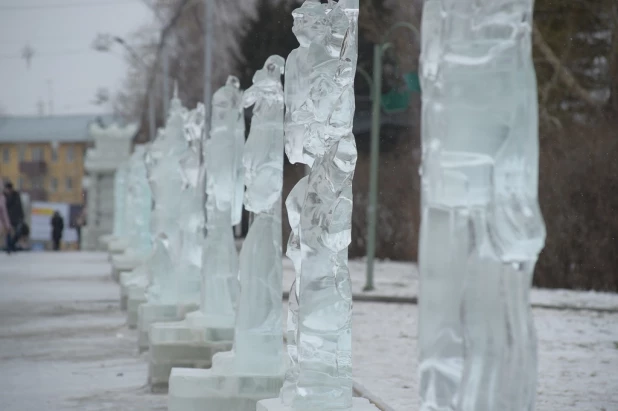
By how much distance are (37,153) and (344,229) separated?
92.8 m

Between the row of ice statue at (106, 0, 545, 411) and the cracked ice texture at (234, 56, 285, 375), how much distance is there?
1 centimetres

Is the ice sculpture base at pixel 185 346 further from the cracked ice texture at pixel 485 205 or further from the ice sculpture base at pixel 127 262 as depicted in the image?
the ice sculpture base at pixel 127 262

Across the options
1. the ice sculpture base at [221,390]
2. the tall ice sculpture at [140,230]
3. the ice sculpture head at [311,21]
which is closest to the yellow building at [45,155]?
the tall ice sculpture at [140,230]

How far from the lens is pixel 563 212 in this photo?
71.0 feet

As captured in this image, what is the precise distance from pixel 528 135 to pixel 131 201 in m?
21.8

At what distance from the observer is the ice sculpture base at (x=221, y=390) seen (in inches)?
325

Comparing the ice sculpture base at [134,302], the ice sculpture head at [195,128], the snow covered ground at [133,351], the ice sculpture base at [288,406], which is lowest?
the snow covered ground at [133,351]

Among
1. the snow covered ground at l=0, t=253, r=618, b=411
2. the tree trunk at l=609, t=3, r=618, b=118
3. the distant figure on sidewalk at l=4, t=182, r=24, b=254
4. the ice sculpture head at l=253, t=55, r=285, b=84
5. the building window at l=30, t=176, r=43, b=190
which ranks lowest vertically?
the snow covered ground at l=0, t=253, r=618, b=411

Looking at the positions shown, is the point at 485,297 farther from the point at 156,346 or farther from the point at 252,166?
the point at 156,346

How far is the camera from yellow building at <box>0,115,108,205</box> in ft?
308

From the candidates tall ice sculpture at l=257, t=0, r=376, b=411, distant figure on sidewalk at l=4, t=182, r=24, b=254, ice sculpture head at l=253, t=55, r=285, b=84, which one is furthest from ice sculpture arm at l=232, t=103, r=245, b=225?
distant figure on sidewalk at l=4, t=182, r=24, b=254

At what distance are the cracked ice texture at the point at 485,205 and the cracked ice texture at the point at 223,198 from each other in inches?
240

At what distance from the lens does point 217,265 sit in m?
10.6

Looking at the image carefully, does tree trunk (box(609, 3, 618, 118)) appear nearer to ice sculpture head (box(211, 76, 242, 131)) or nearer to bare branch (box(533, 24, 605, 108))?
bare branch (box(533, 24, 605, 108))
